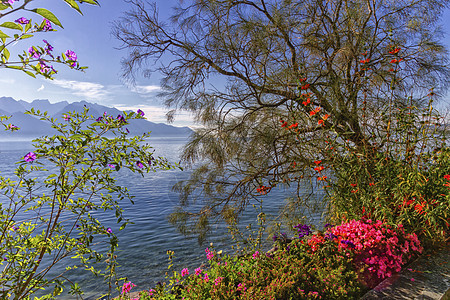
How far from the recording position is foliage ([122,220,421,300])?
5.70ft

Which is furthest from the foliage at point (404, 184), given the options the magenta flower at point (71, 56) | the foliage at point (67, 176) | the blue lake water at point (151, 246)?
the magenta flower at point (71, 56)

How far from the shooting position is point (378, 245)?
2184 millimetres

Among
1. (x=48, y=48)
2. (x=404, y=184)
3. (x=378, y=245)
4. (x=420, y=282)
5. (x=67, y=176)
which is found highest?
(x=48, y=48)

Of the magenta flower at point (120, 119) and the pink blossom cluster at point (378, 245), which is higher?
the magenta flower at point (120, 119)

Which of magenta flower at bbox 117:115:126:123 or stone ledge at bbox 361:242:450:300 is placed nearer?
magenta flower at bbox 117:115:126:123

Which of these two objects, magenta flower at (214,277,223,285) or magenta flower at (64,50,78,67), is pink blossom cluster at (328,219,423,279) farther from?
magenta flower at (64,50,78,67)

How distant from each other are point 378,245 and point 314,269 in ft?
2.20

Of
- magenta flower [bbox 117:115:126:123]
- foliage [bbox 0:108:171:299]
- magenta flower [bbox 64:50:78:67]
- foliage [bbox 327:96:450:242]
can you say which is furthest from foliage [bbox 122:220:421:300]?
magenta flower [bbox 64:50:78:67]

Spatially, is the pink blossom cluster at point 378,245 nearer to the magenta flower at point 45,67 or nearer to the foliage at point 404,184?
the foliage at point 404,184

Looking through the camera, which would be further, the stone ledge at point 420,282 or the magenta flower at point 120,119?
the stone ledge at point 420,282

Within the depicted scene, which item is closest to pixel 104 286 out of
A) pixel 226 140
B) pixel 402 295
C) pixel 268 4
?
pixel 226 140

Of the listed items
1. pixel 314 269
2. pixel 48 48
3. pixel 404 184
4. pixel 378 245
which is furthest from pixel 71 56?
Answer: pixel 404 184

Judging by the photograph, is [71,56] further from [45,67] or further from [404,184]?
[404,184]

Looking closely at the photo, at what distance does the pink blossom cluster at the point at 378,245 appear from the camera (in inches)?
83.9
